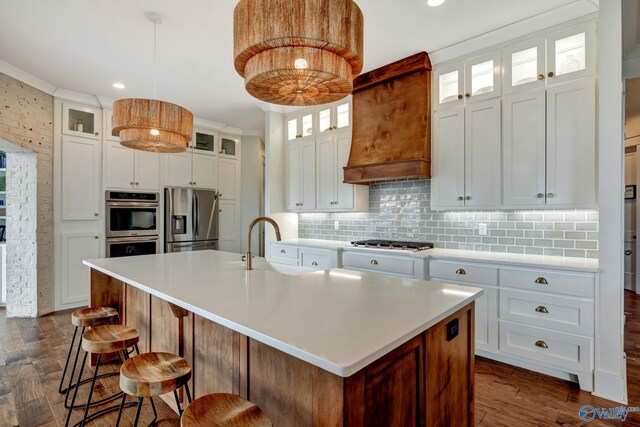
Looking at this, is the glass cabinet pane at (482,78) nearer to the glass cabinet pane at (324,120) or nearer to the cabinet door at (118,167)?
the glass cabinet pane at (324,120)

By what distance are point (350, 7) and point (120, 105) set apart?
183 centimetres

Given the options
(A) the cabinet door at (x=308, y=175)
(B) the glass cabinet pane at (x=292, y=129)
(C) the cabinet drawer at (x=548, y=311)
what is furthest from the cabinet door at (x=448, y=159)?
(B) the glass cabinet pane at (x=292, y=129)

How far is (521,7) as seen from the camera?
8.42 ft

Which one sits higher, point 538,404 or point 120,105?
point 120,105

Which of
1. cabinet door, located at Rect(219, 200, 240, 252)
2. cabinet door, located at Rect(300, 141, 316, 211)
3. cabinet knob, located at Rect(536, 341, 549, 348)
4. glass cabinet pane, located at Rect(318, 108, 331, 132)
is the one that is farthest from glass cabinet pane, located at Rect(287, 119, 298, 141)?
cabinet knob, located at Rect(536, 341, 549, 348)

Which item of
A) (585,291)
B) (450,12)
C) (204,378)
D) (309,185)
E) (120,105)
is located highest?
(450,12)

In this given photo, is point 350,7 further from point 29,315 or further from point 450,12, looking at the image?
point 29,315

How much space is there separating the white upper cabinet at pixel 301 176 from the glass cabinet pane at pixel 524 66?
235cm

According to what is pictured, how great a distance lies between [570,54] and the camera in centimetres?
263

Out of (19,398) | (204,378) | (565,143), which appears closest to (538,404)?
(565,143)

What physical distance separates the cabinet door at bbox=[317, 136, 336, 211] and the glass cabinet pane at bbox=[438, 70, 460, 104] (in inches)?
55.1

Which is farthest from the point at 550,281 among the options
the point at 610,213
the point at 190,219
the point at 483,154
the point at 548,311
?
the point at 190,219

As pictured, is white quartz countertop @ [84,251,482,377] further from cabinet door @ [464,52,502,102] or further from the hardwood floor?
cabinet door @ [464,52,502,102]

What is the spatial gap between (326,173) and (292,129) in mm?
980
